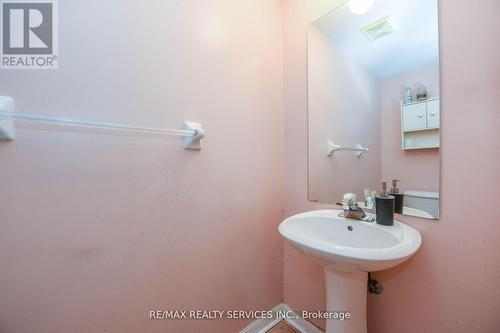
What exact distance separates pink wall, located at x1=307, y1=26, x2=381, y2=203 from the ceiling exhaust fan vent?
0.43ft

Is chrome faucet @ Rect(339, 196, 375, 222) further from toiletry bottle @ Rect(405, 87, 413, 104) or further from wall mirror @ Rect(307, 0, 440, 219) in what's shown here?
toiletry bottle @ Rect(405, 87, 413, 104)

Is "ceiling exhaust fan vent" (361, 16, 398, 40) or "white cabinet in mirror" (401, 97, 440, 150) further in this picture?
"ceiling exhaust fan vent" (361, 16, 398, 40)

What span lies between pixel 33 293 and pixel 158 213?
0.41 meters

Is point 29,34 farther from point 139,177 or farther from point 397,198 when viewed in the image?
point 397,198

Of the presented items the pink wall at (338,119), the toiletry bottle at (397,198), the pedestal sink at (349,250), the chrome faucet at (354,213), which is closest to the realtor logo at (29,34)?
the pedestal sink at (349,250)

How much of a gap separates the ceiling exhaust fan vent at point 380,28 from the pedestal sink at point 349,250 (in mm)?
834

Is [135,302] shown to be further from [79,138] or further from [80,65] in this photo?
[80,65]

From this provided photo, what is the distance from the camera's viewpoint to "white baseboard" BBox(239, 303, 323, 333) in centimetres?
113

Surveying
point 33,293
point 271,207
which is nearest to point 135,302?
point 33,293

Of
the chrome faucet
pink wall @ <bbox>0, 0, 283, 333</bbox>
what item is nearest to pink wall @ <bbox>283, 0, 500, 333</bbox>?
the chrome faucet

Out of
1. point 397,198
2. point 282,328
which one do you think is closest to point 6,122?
point 397,198

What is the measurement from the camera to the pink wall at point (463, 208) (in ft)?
Result: 2.03

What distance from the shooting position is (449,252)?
27.2 inches

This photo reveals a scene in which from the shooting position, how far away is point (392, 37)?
2.83ft
